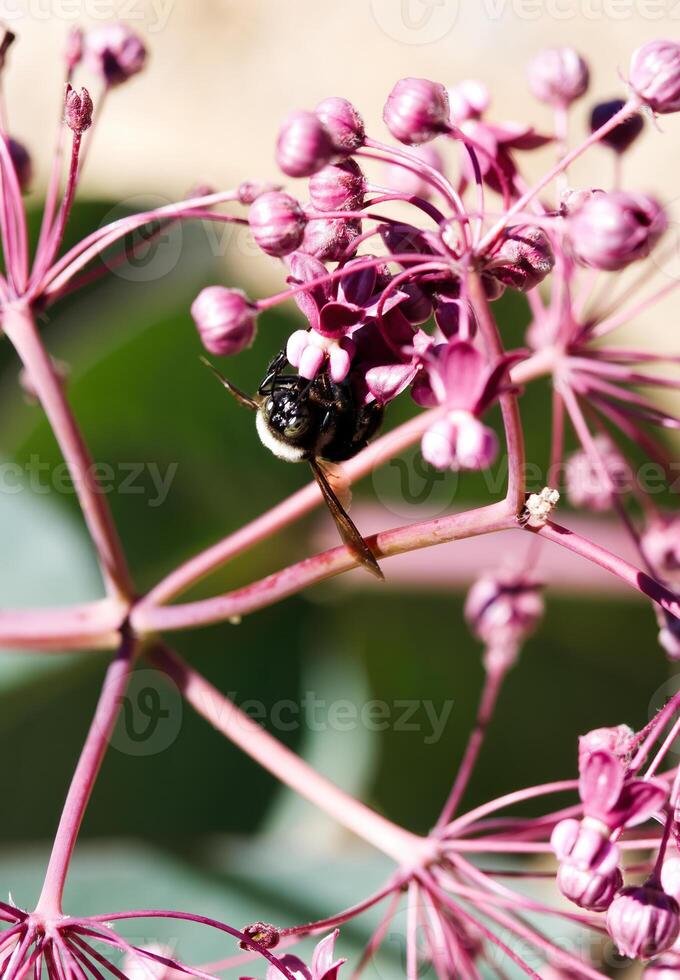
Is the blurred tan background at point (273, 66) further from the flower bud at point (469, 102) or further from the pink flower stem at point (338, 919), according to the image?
the pink flower stem at point (338, 919)

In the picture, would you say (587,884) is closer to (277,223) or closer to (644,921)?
(644,921)

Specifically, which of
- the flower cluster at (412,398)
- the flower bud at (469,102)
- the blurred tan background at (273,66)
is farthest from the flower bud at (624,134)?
the blurred tan background at (273,66)

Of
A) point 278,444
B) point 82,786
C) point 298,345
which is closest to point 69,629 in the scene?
point 82,786

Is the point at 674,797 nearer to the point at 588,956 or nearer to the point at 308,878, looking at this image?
the point at 588,956

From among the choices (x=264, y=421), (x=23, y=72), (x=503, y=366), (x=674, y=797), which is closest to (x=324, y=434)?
(x=264, y=421)

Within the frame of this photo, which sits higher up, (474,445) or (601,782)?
(474,445)

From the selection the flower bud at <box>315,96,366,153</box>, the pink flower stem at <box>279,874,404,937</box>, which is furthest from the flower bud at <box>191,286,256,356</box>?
the pink flower stem at <box>279,874,404,937</box>
